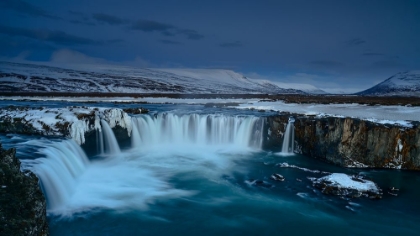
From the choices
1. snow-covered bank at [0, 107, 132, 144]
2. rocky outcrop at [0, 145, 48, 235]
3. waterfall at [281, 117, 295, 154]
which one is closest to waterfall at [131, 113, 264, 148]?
waterfall at [281, 117, 295, 154]

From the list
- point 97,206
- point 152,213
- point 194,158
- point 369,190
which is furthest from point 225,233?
point 194,158

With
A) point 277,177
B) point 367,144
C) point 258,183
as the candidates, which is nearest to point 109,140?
point 258,183

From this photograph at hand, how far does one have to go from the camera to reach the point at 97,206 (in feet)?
32.6

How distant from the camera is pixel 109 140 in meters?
16.5

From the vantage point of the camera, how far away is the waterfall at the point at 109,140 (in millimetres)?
16359

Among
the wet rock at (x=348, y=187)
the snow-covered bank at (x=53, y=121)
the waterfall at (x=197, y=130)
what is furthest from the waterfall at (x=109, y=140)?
the wet rock at (x=348, y=187)

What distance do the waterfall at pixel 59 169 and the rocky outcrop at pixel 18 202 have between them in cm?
332

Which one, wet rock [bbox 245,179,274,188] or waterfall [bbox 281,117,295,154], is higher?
waterfall [bbox 281,117,295,154]

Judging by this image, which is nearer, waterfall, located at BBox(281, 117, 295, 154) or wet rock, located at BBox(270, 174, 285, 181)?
wet rock, located at BBox(270, 174, 285, 181)

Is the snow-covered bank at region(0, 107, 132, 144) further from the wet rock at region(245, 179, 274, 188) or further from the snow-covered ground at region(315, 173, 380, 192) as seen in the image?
the snow-covered ground at region(315, 173, 380, 192)

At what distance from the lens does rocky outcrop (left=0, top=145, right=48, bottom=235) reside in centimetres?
512

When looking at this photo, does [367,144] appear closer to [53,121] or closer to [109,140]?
[109,140]

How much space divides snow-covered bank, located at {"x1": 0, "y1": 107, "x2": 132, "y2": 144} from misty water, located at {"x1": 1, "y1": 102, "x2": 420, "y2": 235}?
0.93m

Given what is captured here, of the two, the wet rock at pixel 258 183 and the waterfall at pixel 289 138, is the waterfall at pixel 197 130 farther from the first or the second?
the wet rock at pixel 258 183
